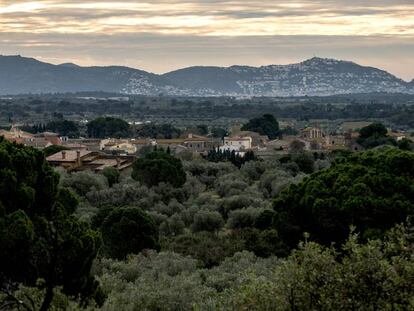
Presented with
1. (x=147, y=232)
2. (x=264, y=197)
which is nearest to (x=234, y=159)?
(x=264, y=197)

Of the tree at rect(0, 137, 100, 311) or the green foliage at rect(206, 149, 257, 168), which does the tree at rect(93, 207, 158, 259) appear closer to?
the tree at rect(0, 137, 100, 311)

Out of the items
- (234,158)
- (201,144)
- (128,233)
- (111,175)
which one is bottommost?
(201,144)

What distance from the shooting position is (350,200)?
19812 mm

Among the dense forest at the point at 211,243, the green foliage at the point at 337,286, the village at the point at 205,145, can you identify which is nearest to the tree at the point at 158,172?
the dense forest at the point at 211,243

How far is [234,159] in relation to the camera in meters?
58.0

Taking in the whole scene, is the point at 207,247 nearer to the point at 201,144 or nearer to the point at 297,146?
the point at 297,146

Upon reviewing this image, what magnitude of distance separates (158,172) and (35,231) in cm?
2750

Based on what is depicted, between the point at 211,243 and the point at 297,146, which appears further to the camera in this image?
the point at 297,146

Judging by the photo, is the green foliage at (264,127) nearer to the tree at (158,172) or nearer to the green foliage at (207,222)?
the tree at (158,172)

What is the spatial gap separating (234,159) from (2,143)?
44.0 meters

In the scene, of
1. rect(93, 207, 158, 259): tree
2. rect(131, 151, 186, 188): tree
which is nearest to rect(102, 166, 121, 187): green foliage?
rect(131, 151, 186, 188): tree

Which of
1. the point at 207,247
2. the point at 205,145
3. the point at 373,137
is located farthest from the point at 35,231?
the point at 205,145

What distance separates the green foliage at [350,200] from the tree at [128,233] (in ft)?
13.8

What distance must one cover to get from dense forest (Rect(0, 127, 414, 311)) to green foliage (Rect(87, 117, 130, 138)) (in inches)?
2565
